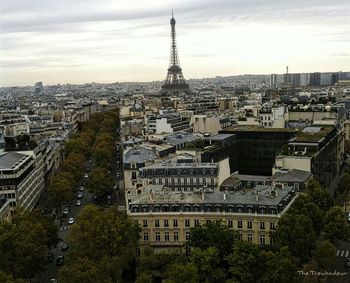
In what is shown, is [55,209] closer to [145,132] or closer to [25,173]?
[25,173]

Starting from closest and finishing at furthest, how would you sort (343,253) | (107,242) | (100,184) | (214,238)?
(214,238) → (107,242) → (343,253) → (100,184)

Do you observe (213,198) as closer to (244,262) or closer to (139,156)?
(244,262)

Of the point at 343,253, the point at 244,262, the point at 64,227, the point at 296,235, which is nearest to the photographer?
the point at 244,262

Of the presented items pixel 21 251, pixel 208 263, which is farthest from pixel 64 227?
pixel 208 263

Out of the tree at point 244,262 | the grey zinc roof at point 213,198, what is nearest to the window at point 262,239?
the grey zinc roof at point 213,198

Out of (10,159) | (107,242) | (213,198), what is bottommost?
(107,242)
